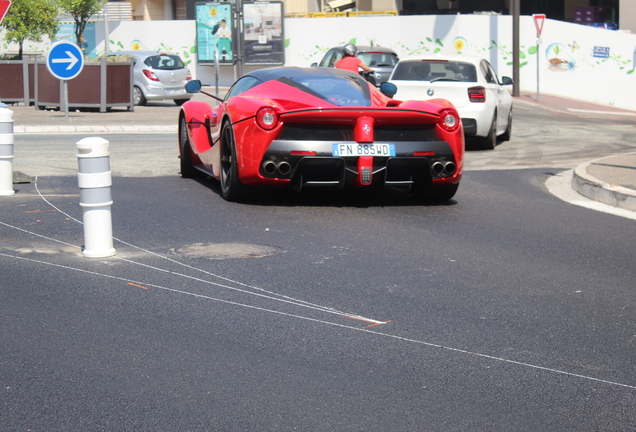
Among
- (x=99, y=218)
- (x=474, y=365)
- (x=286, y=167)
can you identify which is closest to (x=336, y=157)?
(x=286, y=167)

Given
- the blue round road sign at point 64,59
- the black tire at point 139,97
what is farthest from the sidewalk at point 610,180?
the black tire at point 139,97

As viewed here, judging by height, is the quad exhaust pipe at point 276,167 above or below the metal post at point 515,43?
below

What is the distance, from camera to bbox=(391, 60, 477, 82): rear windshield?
14500 mm

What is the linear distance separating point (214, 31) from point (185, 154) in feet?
78.2

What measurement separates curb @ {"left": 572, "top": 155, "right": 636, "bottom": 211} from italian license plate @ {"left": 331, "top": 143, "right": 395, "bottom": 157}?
2.62m

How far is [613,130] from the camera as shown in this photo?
18.9 metres

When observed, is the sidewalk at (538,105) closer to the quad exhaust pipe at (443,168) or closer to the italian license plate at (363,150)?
the quad exhaust pipe at (443,168)

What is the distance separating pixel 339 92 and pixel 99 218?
10.4ft

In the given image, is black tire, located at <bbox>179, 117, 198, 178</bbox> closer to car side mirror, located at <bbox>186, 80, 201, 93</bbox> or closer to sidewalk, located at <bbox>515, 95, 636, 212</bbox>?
car side mirror, located at <bbox>186, 80, 201, 93</bbox>

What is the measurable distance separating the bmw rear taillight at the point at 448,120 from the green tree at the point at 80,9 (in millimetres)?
28900

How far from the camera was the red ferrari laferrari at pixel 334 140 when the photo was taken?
7.92 meters

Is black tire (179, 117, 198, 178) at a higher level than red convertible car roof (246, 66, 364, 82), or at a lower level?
lower

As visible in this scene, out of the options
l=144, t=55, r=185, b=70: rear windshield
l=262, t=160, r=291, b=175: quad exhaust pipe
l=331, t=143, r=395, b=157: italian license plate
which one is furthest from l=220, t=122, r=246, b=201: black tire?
l=144, t=55, r=185, b=70: rear windshield

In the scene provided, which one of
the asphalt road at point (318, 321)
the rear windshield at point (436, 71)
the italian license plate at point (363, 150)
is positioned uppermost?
the rear windshield at point (436, 71)
